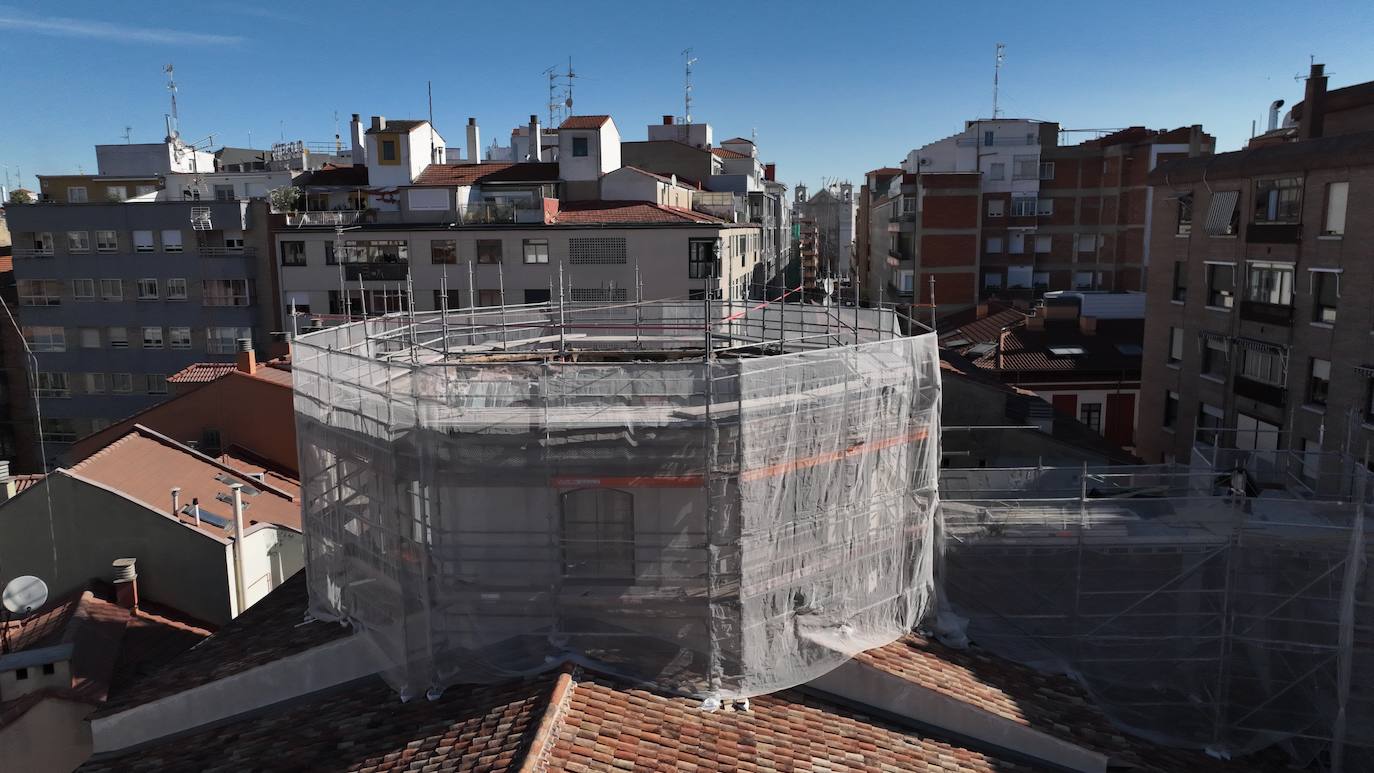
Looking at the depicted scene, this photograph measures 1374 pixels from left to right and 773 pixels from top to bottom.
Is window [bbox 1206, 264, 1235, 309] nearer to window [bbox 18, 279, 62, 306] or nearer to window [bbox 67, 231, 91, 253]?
window [bbox 67, 231, 91, 253]

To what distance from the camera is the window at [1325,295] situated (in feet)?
70.5

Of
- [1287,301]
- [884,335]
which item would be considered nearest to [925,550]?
[884,335]

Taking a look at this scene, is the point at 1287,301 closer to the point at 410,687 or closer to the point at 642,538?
the point at 642,538

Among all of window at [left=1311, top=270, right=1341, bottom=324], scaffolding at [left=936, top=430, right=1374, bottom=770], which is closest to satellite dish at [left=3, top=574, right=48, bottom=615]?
scaffolding at [left=936, top=430, right=1374, bottom=770]

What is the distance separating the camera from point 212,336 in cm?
4234

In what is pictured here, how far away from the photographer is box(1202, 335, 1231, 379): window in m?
25.7

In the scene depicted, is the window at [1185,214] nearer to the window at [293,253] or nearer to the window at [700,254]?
the window at [700,254]

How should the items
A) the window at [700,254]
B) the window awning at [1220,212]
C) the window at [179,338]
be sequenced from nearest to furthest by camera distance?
the window awning at [1220,212] < the window at [700,254] < the window at [179,338]

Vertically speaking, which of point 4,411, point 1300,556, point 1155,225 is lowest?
point 4,411

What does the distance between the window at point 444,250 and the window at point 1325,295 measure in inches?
1118

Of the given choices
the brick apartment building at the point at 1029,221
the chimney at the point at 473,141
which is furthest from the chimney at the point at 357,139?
the brick apartment building at the point at 1029,221

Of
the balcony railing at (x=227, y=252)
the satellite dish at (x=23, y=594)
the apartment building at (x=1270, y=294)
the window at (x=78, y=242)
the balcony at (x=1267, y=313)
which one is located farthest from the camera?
the window at (x=78, y=242)

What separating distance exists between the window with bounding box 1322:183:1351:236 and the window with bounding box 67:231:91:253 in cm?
4440

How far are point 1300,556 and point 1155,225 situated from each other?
63.3 ft
